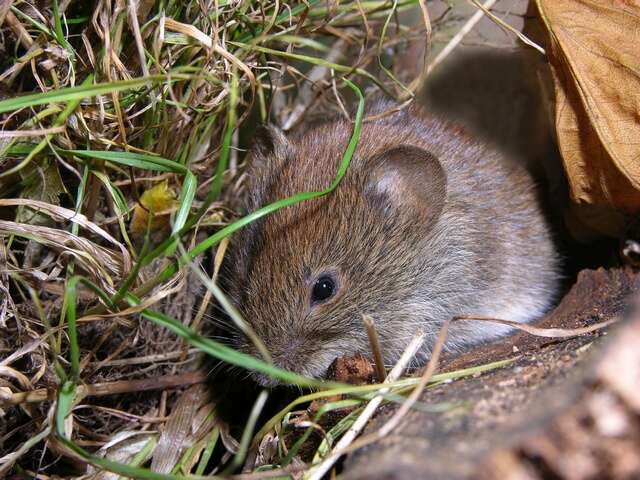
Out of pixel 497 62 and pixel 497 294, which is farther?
pixel 497 62

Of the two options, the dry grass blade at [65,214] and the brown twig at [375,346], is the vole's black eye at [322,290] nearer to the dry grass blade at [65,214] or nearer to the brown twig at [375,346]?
the brown twig at [375,346]

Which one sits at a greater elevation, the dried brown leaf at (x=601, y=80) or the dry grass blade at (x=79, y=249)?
the dried brown leaf at (x=601, y=80)

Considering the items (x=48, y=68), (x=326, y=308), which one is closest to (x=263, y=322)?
(x=326, y=308)

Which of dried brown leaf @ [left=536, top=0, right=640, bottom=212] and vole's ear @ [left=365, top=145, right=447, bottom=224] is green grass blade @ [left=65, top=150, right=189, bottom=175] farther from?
dried brown leaf @ [left=536, top=0, right=640, bottom=212]

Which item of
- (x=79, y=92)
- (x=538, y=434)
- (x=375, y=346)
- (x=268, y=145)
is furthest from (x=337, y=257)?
(x=538, y=434)

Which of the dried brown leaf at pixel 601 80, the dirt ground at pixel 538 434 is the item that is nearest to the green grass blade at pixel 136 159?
the dirt ground at pixel 538 434

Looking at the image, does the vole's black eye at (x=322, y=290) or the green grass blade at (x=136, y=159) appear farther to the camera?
the vole's black eye at (x=322, y=290)

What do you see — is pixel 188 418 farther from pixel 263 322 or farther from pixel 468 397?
pixel 468 397

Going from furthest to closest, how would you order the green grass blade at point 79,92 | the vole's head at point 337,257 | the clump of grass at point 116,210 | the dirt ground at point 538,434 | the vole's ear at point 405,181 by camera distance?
the vole's ear at point 405,181 → the vole's head at point 337,257 → the clump of grass at point 116,210 → the green grass blade at point 79,92 → the dirt ground at point 538,434
